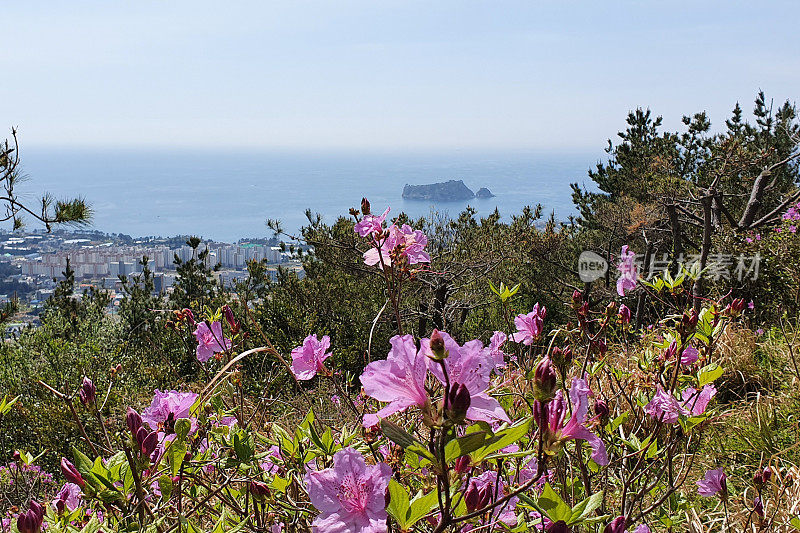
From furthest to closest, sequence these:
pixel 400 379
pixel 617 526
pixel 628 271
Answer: pixel 628 271
pixel 617 526
pixel 400 379

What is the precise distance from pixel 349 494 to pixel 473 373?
0.26m

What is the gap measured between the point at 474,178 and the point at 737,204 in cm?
3876

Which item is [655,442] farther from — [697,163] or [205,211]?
[205,211]

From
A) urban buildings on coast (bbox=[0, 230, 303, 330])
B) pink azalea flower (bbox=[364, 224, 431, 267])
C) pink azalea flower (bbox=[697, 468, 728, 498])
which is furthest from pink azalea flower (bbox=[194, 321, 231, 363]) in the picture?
urban buildings on coast (bbox=[0, 230, 303, 330])

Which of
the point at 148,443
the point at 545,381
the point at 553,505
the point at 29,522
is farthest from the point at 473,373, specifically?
the point at 29,522

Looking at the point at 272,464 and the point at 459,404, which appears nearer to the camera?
the point at 459,404

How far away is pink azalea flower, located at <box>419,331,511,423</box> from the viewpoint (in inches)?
25.1

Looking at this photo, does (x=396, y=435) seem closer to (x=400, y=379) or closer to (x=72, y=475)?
(x=400, y=379)

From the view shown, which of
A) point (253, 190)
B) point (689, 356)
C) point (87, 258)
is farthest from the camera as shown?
point (253, 190)

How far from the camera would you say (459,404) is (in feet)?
1.75

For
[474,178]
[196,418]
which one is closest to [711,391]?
[196,418]

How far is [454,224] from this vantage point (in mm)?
9102

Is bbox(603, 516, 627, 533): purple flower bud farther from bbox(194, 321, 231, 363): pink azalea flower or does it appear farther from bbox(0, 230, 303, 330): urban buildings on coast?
bbox(0, 230, 303, 330): urban buildings on coast

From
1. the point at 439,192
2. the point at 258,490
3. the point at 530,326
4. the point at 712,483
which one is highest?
the point at 530,326
